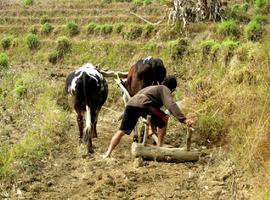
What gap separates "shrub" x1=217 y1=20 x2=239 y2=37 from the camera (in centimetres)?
1425

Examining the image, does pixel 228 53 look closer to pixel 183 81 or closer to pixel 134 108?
pixel 183 81

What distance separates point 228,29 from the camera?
46.8 feet

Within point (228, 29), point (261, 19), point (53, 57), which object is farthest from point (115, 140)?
point (53, 57)

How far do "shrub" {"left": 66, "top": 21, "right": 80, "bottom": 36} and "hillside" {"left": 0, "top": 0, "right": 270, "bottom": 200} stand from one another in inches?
123

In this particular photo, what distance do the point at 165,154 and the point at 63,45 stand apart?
12306 millimetres

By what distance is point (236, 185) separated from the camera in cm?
598

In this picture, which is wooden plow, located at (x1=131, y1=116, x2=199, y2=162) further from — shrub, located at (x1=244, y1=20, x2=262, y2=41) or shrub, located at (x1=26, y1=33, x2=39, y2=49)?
shrub, located at (x1=26, y1=33, x2=39, y2=49)

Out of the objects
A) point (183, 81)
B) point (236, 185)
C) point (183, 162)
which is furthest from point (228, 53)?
point (236, 185)

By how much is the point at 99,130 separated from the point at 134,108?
2.57 meters

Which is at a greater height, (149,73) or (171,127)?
(149,73)

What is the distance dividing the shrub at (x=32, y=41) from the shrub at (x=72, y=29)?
1.26 meters

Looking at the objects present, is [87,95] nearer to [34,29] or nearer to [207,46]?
[207,46]

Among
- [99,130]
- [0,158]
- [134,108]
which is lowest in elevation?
[99,130]

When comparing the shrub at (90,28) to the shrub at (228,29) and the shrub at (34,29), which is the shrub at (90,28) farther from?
the shrub at (228,29)
